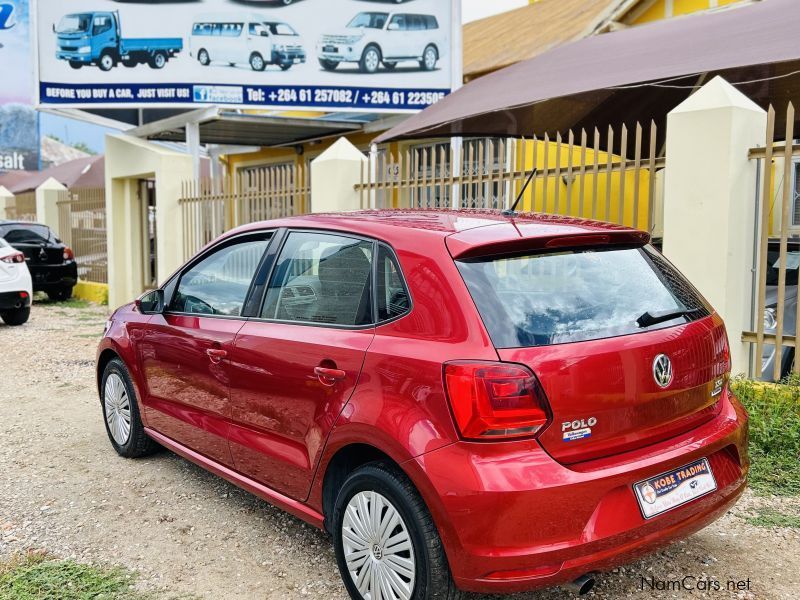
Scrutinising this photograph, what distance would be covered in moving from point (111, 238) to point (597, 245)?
12170 mm

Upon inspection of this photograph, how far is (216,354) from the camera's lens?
12.3 ft

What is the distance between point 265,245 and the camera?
12.5 ft

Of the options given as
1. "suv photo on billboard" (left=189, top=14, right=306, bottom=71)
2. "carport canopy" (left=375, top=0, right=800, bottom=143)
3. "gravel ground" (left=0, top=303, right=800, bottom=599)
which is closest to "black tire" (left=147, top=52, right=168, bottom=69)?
"suv photo on billboard" (left=189, top=14, right=306, bottom=71)

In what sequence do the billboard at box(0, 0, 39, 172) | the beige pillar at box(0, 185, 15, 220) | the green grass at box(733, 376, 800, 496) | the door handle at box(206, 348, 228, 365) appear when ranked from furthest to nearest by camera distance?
the billboard at box(0, 0, 39, 172) → the beige pillar at box(0, 185, 15, 220) → the green grass at box(733, 376, 800, 496) → the door handle at box(206, 348, 228, 365)

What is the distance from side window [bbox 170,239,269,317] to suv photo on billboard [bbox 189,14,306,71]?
28.5 feet

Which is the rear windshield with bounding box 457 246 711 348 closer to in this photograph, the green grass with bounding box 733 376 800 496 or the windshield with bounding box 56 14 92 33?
the green grass with bounding box 733 376 800 496

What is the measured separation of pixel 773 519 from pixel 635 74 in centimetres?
414

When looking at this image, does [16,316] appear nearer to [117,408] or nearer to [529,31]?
[117,408]

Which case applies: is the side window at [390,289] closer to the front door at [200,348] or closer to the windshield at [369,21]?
the front door at [200,348]

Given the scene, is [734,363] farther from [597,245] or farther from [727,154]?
[597,245]

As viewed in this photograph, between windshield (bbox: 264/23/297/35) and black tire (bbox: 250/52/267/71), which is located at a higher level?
windshield (bbox: 264/23/297/35)

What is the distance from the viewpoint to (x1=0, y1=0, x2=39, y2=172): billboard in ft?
120

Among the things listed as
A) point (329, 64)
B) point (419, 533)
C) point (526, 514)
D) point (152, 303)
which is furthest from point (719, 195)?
point (329, 64)

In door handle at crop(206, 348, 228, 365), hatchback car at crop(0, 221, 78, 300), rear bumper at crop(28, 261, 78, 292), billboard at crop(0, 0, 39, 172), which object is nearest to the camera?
door handle at crop(206, 348, 228, 365)
